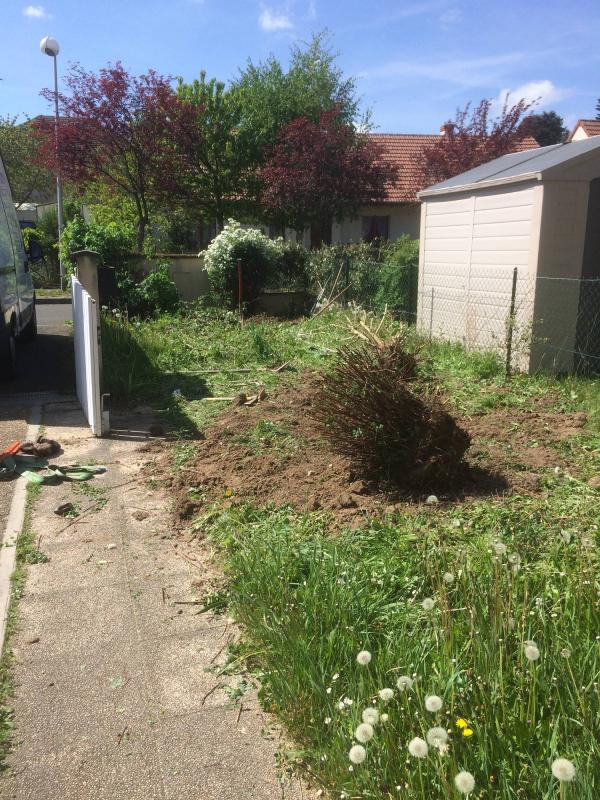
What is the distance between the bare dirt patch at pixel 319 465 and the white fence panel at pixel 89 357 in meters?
1.14

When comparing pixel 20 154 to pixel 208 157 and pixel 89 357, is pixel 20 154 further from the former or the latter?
pixel 89 357

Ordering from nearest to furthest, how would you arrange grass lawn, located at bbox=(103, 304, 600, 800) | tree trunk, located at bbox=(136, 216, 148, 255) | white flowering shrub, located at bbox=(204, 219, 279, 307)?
grass lawn, located at bbox=(103, 304, 600, 800) → white flowering shrub, located at bbox=(204, 219, 279, 307) → tree trunk, located at bbox=(136, 216, 148, 255)

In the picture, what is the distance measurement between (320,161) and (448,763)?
19260mm

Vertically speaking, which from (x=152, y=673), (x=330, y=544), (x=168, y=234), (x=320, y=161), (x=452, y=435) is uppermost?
(x=320, y=161)

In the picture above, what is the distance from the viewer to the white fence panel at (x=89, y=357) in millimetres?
6711

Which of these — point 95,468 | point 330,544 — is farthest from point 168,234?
point 330,544

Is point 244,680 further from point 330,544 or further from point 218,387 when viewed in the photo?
point 218,387

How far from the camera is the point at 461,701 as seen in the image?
2.45m

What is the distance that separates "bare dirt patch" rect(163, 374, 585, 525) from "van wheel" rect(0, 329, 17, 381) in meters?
3.53

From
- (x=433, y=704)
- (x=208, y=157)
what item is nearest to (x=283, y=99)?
(x=208, y=157)

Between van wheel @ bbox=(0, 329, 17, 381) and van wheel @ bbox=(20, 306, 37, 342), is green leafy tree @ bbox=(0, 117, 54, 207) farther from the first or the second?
van wheel @ bbox=(0, 329, 17, 381)

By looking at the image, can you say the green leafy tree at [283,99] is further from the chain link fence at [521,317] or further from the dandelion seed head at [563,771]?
the dandelion seed head at [563,771]

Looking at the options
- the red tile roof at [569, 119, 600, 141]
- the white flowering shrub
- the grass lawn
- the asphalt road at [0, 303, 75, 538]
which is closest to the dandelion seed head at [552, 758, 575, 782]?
the grass lawn

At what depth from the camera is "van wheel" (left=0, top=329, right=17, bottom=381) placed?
919 centimetres
